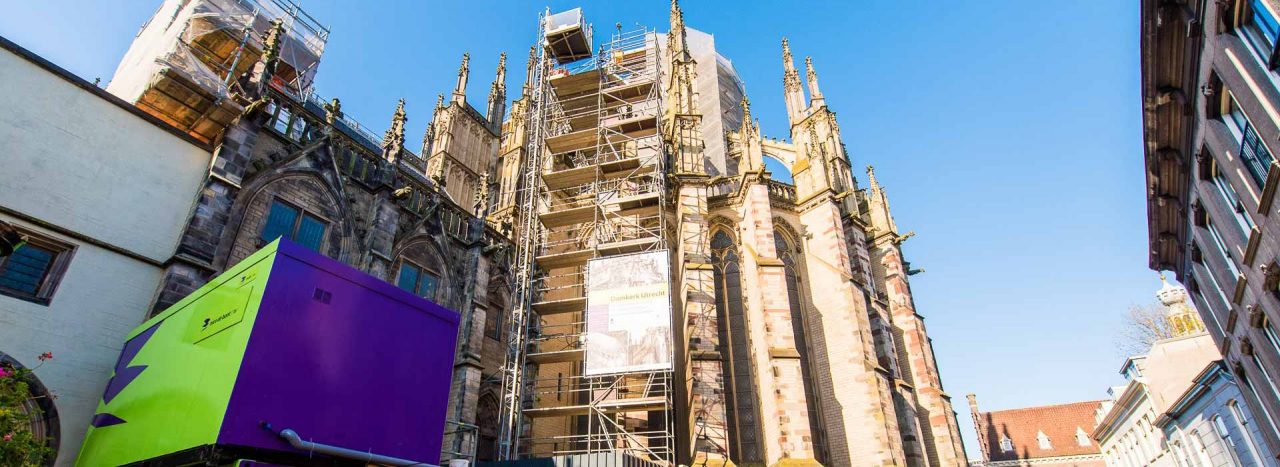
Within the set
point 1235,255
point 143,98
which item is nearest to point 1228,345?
point 1235,255

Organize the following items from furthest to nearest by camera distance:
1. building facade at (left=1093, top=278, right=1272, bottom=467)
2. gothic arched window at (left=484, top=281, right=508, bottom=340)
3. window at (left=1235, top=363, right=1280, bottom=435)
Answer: building facade at (left=1093, top=278, right=1272, bottom=467) → gothic arched window at (left=484, top=281, right=508, bottom=340) → window at (left=1235, top=363, right=1280, bottom=435)

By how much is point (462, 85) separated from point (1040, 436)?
155 ft

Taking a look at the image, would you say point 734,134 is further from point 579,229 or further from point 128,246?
point 128,246

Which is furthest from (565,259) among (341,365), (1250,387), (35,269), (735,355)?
(1250,387)

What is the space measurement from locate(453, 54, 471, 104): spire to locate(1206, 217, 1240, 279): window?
88.4ft

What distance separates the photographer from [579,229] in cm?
2180

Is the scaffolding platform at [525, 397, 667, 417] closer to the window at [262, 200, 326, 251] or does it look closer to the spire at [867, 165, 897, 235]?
the window at [262, 200, 326, 251]

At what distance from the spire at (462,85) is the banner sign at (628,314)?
1478 cm

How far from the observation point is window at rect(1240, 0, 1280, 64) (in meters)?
8.22

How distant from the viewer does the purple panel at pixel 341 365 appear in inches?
271

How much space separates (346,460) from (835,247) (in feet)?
55.2

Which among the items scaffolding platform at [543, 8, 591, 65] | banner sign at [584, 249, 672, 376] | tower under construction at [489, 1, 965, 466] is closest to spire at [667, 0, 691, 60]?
tower under construction at [489, 1, 965, 466]

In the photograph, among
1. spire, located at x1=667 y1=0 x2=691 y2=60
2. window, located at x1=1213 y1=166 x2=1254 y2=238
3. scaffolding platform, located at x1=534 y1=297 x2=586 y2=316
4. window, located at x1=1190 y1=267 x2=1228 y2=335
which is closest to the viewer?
window, located at x1=1213 y1=166 x2=1254 y2=238

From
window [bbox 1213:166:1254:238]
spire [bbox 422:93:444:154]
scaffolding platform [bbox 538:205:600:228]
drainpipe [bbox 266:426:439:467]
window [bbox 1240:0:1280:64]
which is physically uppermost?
spire [bbox 422:93:444:154]
